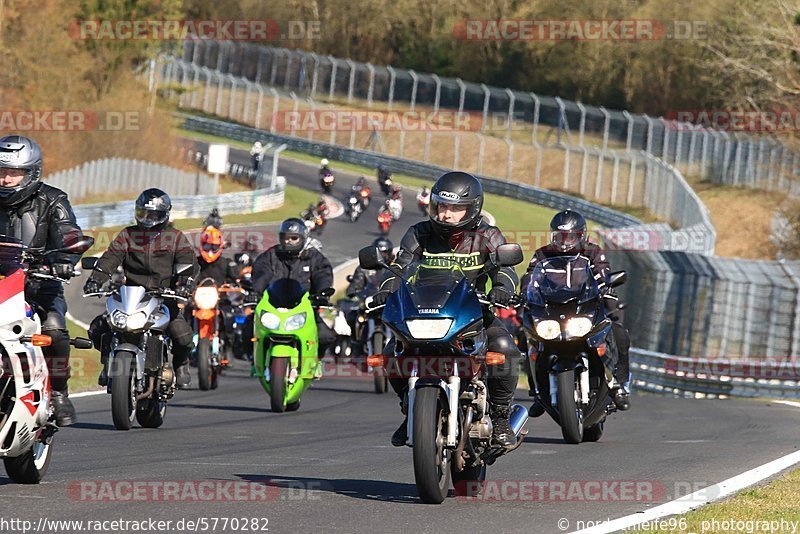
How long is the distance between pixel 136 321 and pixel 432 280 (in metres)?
4.57

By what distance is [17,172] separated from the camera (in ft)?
29.1

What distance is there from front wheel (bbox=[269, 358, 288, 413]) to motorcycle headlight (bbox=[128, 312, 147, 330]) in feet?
8.56

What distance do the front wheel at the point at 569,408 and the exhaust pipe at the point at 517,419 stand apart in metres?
2.55

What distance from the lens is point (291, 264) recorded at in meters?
15.9

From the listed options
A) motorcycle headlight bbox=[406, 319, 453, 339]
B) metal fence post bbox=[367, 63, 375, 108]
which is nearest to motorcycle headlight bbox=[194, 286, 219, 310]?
motorcycle headlight bbox=[406, 319, 453, 339]

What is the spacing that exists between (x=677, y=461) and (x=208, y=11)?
83759 mm

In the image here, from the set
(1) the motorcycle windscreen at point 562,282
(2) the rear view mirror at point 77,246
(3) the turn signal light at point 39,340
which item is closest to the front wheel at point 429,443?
(3) the turn signal light at point 39,340

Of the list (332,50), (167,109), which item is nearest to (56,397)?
(167,109)

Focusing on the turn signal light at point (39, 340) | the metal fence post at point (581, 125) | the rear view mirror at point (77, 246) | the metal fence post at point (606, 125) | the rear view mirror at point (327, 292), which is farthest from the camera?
the metal fence post at point (581, 125)

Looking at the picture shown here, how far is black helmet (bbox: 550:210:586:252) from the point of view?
12.2 meters

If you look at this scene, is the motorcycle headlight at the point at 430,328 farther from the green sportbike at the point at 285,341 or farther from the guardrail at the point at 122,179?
the guardrail at the point at 122,179

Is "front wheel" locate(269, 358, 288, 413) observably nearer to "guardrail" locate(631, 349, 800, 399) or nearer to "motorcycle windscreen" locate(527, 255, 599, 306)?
"motorcycle windscreen" locate(527, 255, 599, 306)

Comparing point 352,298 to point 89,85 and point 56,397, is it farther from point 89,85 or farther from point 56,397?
point 89,85

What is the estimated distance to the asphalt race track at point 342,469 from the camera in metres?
7.56
